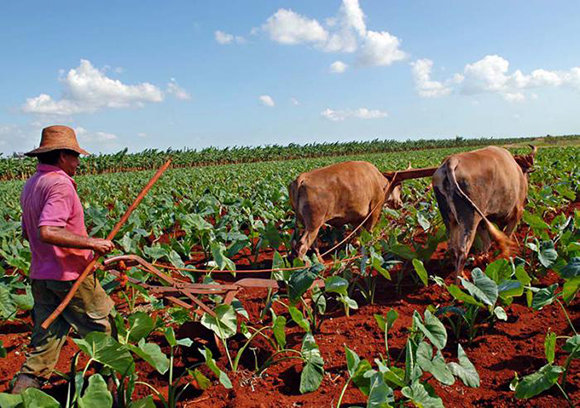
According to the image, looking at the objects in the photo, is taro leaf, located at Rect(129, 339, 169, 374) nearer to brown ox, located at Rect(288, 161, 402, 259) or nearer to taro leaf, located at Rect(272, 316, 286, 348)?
taro leaf, located at Rect(272, 316, 286, 348)

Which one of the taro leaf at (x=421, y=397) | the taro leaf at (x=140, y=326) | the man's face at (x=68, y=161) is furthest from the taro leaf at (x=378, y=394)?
the man's face at (x=68, y=161)

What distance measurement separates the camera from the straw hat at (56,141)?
314 cm

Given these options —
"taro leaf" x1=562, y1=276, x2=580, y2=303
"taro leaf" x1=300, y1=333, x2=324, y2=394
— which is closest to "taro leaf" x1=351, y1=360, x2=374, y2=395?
"taro leaf" x1=300, y1=333, x2=324, y2=394

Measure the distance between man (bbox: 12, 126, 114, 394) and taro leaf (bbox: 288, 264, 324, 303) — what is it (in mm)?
1590

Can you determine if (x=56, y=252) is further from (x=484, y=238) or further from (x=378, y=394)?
(x=484, y=238)

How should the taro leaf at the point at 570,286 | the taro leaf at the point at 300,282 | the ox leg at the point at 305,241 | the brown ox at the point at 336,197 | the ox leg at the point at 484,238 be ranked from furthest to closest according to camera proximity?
1. the brown ox at the point at 336,197
2. the ox leg at the point at 305,241
3. the ox leg at the point at 484,238
4. the taro leaf at the point at 300,282
5. the taro leaf at the point at 570,286

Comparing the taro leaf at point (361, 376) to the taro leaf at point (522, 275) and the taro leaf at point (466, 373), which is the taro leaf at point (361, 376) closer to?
the taro leaf at point (466, 373)

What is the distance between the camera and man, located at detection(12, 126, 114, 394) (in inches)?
120

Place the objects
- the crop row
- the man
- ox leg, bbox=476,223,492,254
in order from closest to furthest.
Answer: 1. the man
2. ox leg, bbox=476,223,492,254
3. the crop row

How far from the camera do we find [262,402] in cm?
335

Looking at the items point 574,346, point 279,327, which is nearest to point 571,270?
point 574,346

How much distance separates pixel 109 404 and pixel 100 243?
1041 mm

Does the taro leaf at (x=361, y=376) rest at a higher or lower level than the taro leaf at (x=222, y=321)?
lower

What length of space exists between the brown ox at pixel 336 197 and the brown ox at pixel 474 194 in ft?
5.42
